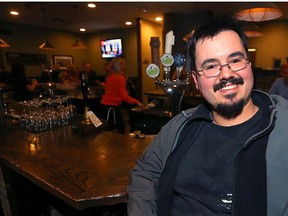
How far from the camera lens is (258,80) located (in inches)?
207

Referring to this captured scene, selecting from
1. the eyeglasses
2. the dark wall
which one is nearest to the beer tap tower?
the eyeglasses

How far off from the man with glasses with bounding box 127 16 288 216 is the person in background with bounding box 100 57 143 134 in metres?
2.45

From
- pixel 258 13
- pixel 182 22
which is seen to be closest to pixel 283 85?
pixel 258 13

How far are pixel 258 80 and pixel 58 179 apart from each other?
518 centimetres

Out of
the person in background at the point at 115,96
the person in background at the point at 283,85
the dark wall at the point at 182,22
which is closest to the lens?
the person in background at the point at 283,85

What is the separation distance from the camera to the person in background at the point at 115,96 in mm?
3697

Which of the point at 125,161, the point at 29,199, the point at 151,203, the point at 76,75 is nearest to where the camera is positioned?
the point at 151,203

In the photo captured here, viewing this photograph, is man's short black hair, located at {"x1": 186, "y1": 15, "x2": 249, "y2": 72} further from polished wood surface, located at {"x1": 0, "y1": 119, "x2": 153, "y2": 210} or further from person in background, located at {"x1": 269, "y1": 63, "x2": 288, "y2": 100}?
person in background, located at {"x1": 269, "y1": 63, "x2": 288, "y2": 100}

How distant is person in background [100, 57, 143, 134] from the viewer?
3.70 m

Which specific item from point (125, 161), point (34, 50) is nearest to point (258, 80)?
point (125, 161)

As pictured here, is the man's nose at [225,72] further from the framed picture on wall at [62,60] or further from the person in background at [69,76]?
the framed picture on wall at [62,60]

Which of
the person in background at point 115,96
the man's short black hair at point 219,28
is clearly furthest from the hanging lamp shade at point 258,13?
the person in background at point 115,96

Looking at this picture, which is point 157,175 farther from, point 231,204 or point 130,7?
point 130,7

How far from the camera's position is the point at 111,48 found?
924cm
